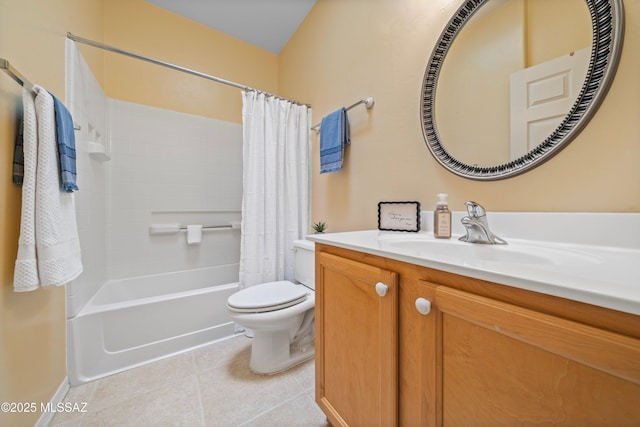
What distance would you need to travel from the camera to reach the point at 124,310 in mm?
1283

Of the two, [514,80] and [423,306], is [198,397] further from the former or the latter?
[514,80]

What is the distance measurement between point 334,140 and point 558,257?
1.22m

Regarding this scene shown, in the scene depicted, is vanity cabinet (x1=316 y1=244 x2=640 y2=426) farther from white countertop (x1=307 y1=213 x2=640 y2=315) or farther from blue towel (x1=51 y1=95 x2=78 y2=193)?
blue towel (x1=51 y1=95 x2=78 y2=193)

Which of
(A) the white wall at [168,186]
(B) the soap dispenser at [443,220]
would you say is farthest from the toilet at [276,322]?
(A) the white wall at [168,186]

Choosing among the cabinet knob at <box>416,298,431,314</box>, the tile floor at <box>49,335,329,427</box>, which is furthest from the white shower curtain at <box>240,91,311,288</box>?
the cabinet knob at <box>416,298,431,314</box>

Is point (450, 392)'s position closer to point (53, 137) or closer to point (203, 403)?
point (203, 403)

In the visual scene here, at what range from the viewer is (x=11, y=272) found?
800mm

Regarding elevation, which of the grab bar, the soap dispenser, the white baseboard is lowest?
the white baseboard

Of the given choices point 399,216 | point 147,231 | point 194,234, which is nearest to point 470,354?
point 399,216

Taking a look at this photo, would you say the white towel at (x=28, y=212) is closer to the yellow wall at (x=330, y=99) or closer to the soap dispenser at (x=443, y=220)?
the yellow wall at (x=330, y=99)

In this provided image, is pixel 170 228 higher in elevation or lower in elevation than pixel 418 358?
higher

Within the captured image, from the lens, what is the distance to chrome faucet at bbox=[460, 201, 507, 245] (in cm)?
78

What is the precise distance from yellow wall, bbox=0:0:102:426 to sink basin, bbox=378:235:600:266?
4.25 feet

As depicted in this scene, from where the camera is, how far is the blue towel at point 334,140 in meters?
1.48
